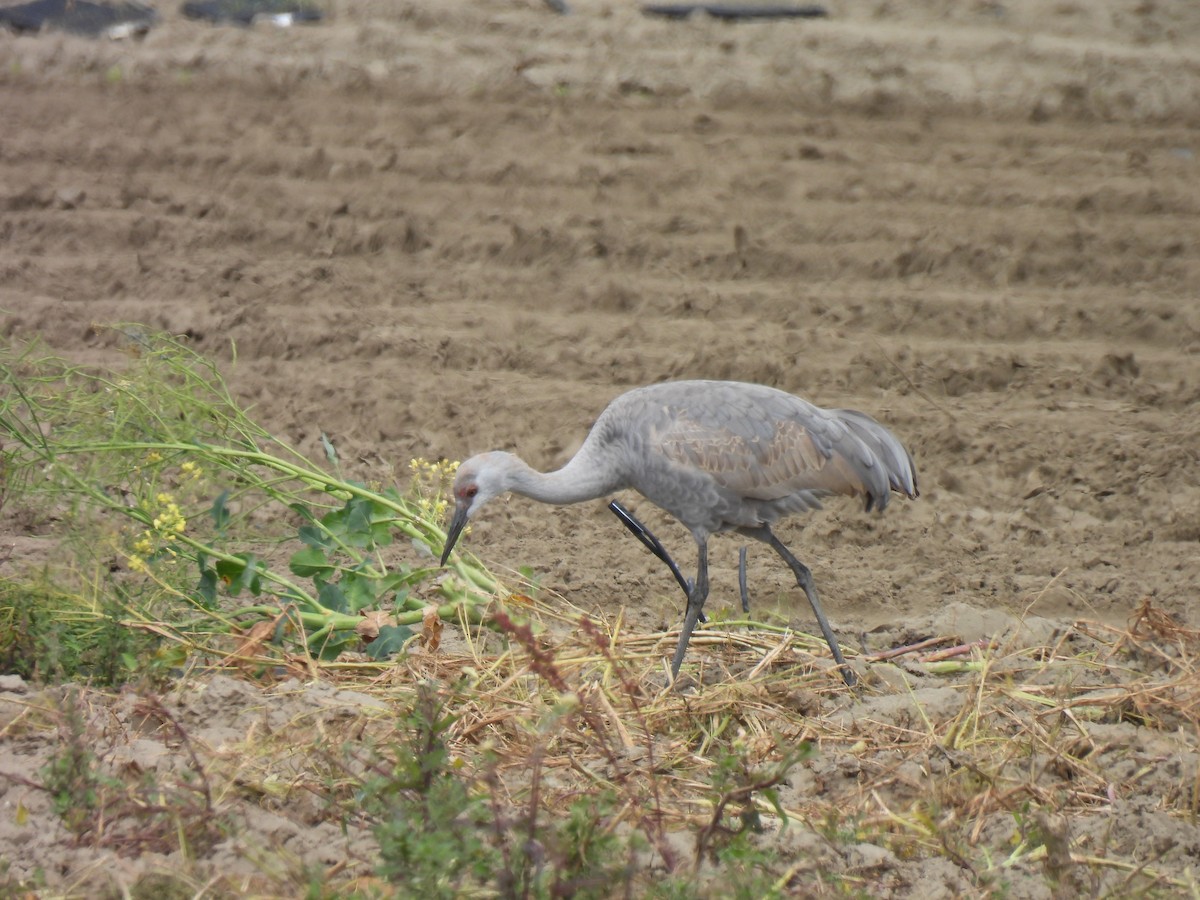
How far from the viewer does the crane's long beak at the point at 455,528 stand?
5.20 meters

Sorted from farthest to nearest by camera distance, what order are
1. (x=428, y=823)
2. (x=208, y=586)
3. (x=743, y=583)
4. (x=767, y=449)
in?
(x=743, y=583)
(x=767, y=449)
(x=208, y=586)
(x=428, y=823)

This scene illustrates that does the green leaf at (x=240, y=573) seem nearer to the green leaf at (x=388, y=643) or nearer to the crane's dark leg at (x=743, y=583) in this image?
the green leaf at (x=388, y=643)

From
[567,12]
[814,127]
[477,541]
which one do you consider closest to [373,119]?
[567,12]

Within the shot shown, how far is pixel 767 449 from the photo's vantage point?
536cm

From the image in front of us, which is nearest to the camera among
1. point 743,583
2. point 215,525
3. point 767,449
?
point 767,449

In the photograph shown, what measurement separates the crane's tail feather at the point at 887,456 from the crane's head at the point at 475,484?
1.33 meters

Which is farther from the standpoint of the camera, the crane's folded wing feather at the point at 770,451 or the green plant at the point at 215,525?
the crane's folded wing feather at the point at 770,451

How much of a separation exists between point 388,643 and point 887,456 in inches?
78.6

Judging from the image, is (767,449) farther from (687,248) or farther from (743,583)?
(687,248)

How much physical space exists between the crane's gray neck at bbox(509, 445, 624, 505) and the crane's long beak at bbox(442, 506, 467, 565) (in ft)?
0.85

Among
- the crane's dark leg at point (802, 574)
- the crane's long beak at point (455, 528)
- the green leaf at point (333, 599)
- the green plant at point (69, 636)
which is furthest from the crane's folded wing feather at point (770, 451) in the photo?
the green plant at point (69, 636)

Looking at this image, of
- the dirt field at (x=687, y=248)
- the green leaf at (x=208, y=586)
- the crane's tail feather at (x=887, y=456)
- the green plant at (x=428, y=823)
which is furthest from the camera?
the dirt field at (x=687, y=248)

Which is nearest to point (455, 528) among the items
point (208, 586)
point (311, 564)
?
point (311, 564)

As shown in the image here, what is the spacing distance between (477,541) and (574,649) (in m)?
1.57
